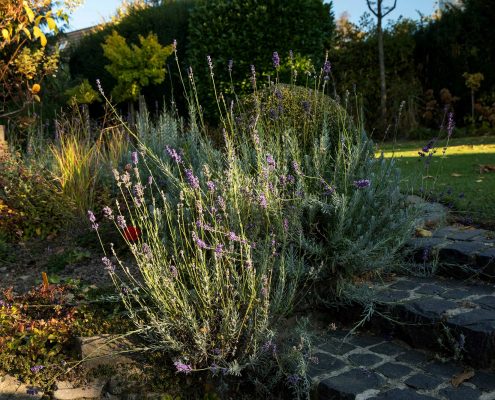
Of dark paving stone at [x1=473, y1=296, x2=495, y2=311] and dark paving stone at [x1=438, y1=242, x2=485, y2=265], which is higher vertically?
dark paving stone at [x1=438, y1=242, x2=485, y2=265]

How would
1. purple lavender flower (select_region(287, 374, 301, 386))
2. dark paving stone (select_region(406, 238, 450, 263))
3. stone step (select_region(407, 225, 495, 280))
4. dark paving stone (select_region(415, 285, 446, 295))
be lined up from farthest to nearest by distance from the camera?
dark paving stone (select_region(406, 238, 450, 263))
stone step (select_region(407, 225, 495, 280))
dark paving stone (select_region(415, 285, 446, 295))
purple lavender flower (select_region(287, 374, 301, 386))

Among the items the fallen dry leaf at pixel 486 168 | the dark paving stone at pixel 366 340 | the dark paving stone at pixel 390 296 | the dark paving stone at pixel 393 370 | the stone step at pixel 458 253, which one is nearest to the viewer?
the dark paving stone at pixel 393 370

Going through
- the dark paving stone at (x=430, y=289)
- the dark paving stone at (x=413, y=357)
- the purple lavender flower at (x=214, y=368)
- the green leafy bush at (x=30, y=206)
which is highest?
the green leafy bush at (x=30, y=206)

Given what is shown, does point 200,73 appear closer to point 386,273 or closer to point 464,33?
point 464,33

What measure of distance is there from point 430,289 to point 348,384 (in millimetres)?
1161

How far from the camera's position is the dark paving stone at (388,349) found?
10.8 ft

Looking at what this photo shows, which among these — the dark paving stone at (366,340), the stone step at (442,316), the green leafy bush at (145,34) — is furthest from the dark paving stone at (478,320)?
the green leafy bush at (145,34)

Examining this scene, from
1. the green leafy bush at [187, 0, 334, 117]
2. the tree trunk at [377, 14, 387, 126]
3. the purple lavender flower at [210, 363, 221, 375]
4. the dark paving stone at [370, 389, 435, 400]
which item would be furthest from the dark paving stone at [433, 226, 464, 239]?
the tree trunk at [377, 14, 387, 126]

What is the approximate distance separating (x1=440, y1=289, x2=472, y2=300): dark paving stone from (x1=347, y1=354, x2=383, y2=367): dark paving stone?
0.70 meters

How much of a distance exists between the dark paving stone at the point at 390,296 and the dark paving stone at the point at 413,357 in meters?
0.34

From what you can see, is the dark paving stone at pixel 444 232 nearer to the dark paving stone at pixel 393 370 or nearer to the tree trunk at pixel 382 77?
the dark paving stone at pixel 393 370

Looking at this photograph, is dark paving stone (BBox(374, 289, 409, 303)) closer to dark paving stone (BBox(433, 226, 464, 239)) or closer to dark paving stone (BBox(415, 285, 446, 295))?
dark paving stone (BBox(415, 285, 446, 295))

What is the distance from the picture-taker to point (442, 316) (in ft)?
10.8

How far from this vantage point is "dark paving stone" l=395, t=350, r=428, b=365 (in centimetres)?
319
